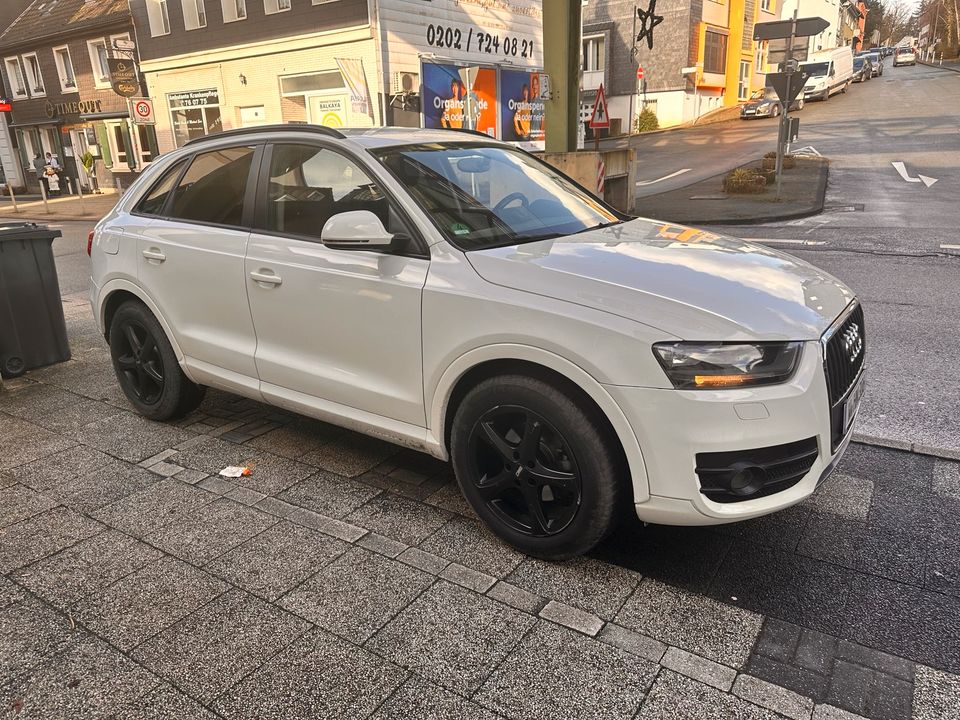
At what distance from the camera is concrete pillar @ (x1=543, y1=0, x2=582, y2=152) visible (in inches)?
463

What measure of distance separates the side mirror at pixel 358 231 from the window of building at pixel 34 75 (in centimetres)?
3410

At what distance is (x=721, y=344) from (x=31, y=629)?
2729 mm

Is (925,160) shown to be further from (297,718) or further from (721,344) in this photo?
(297,718)

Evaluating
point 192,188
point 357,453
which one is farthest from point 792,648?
point 192,188

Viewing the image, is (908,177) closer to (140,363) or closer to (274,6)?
(274,6)

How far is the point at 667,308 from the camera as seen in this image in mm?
Answer: 2639

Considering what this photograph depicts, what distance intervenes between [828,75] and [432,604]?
4756 cm

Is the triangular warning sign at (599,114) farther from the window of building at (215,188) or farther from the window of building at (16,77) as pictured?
the window of building at (16,77)

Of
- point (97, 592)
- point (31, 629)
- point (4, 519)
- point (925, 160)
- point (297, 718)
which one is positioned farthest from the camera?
point (925, 160)

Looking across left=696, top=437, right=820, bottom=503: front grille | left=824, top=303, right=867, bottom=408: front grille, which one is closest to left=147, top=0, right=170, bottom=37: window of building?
left=824, top=303, right=867, bottom=408: front grille

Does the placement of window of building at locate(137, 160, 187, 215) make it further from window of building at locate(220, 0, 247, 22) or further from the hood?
window of building at locate(220, 0, 247, 22)

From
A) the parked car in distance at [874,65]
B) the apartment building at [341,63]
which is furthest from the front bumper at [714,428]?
the parked car in distance at [874,65]

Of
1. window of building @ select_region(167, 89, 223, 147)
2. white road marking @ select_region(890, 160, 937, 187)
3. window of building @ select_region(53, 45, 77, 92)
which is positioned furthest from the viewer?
window of building @ select_region(53, 45, 77, 92)

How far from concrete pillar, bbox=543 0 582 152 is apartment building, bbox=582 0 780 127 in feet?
93.4
